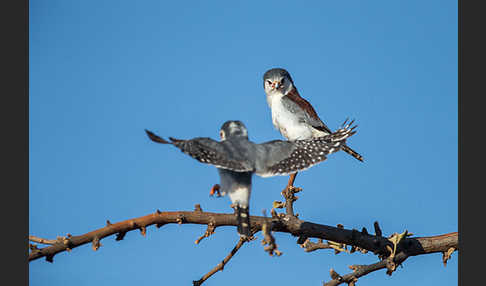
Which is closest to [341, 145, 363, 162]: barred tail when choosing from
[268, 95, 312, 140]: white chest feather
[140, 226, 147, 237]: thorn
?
[268, 95, 312, 140]: white chest feather

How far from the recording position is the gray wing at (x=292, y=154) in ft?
14.6

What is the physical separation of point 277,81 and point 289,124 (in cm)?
87

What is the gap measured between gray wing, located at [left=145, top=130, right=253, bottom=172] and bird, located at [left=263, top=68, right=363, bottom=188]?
133 inches

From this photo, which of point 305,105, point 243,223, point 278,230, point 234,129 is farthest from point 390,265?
point 305,105

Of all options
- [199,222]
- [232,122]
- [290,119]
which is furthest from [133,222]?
[290,119]

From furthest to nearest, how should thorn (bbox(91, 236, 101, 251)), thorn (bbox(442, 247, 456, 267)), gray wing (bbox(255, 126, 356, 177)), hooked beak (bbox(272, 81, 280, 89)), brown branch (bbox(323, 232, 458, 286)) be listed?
hooked beak (bbox(272, 81, 280, 89)) < thorn (bbox(442, 247, 456, 267)) < brown branch (bbox(323, 232, 458, 286)) < gray wing (bbox(255, 126, 356, 177)) < thorn (bbox(91, 236, 101, 251))

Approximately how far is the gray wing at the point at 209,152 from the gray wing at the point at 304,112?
3.66m

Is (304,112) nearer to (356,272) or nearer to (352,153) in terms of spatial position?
(352,153)

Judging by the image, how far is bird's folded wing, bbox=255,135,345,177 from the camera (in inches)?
176

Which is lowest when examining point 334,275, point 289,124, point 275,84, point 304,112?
point 334,275

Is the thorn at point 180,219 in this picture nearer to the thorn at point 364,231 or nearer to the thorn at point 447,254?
the thorn at point 364,231

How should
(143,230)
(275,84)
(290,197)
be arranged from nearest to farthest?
(143,230) < (290,197) < (275,84)

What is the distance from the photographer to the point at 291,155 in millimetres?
4750

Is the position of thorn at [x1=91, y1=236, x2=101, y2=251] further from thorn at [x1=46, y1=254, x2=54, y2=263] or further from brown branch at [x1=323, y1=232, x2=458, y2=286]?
brown branch at [x1=323, y1=232, x2=458, y2=286]
